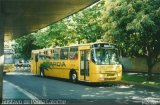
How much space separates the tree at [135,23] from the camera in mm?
24094

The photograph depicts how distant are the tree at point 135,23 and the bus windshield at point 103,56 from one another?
235 centimetres

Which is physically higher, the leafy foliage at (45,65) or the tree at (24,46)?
the tree at (24,46)

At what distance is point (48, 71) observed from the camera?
32.7 metres

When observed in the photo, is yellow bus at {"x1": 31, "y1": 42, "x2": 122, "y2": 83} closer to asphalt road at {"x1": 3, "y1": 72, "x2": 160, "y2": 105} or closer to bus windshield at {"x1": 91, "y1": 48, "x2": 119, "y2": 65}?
bus windshield at {"x1": 91, "y1": 48, "x2": 119, "y2": 65}

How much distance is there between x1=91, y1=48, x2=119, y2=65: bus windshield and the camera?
23328mm

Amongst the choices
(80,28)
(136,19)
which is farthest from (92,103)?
(80,28)

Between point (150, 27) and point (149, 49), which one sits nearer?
point (150, 27)

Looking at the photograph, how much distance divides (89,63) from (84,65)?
847 mm

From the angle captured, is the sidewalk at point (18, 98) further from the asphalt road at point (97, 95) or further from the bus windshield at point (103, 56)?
the bus windshield at point (103, 56)

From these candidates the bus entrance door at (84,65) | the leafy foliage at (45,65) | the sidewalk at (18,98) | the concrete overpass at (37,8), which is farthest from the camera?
the leafy foliage at (45,65)

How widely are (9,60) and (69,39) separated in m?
7.40

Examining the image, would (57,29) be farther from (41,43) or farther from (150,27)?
(150,27)

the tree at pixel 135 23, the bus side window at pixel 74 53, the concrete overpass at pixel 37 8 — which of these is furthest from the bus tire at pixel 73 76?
the concrete overpass at pixel 37 8

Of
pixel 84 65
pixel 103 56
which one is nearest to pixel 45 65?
pixel 84 65
